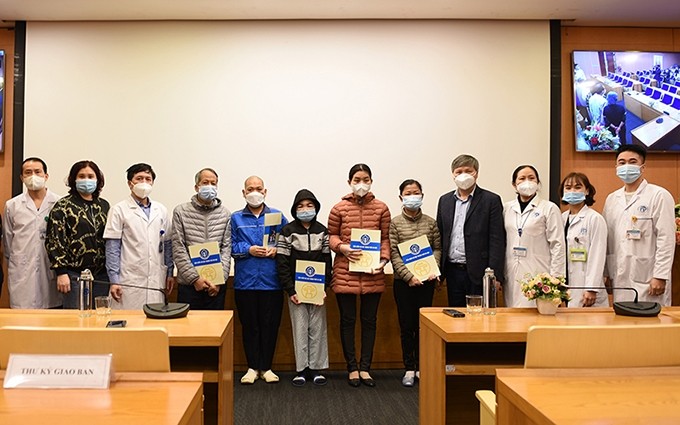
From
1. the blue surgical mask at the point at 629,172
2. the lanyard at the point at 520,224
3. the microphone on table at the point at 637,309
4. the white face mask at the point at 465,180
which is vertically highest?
the blue surgical mask at the point at 629,172

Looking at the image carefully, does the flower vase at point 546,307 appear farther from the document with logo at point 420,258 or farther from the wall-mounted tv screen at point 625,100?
the wall-mounted tv screen at point 625,100

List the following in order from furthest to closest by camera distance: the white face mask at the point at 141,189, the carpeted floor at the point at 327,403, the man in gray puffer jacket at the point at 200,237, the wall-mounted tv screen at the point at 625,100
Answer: the wall-mounted tv screen at the point at 625,100 → the man in gray puffer jacket at the point at 200,237 → the white face mask at the point at 141,189 → the carpeted floor at the point at 327,403

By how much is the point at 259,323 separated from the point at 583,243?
256cm

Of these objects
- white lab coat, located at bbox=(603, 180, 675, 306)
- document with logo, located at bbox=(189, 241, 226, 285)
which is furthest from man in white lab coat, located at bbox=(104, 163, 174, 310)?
white lab coat, located at bbox=(603, 180, 675, 306)

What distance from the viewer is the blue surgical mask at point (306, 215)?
14.4 feet

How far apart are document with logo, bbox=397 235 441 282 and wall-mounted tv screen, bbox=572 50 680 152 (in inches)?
101

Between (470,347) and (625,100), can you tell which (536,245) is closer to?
(470,347)

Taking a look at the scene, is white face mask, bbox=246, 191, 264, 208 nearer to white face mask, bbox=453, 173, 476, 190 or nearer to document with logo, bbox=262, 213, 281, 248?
document with logo, bbox=262, 213, 281, 248

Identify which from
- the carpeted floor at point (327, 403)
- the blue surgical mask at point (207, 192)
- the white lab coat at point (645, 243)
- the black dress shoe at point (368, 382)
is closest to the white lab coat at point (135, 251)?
the blue surgical mask at point (207, 192)

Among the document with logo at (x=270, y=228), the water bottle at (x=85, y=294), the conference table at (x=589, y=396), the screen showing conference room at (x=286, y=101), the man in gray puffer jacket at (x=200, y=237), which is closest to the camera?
the conference table at (x=589, y=396)

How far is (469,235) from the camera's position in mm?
4137

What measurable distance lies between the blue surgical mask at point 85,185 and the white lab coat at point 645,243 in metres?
3.90

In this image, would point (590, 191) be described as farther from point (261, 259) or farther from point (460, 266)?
point (261, 259)

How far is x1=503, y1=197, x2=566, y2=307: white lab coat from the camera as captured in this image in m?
4.03
